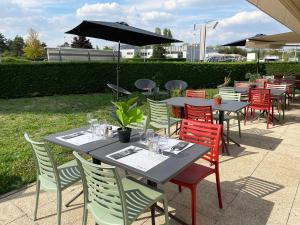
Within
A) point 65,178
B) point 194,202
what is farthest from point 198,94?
point 65,178

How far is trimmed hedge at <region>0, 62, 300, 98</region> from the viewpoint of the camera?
9398 mm

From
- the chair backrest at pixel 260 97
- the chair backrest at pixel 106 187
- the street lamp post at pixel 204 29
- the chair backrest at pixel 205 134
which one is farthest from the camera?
the street lamp post at pixel 204 29

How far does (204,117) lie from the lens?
4426 mm

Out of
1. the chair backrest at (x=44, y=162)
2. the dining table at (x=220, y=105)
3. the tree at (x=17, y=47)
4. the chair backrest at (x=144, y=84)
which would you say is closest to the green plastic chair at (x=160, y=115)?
the dining table at (x=220, y=105)

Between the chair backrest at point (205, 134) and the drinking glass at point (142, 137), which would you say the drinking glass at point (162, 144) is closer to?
the drinking glass at point (142, 137)

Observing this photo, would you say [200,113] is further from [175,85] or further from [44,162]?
[175,85]

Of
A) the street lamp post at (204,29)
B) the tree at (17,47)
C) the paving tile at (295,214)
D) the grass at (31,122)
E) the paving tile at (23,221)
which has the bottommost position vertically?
the paving tile at (23,221)

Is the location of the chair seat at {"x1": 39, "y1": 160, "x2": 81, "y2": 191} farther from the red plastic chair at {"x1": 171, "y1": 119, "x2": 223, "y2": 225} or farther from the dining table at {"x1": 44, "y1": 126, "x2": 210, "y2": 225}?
the red plastic chair at {"x1": 171, "y1": 119, "x2": 223, "y2": 225}

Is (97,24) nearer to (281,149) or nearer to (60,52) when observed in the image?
(281,149)

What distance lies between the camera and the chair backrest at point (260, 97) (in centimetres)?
612

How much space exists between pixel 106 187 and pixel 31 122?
207 inches

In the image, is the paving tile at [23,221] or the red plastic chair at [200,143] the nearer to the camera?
the red plastic chair at [200,143]

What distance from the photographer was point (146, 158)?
2.30m

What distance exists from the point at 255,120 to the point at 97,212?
5.96 meters
